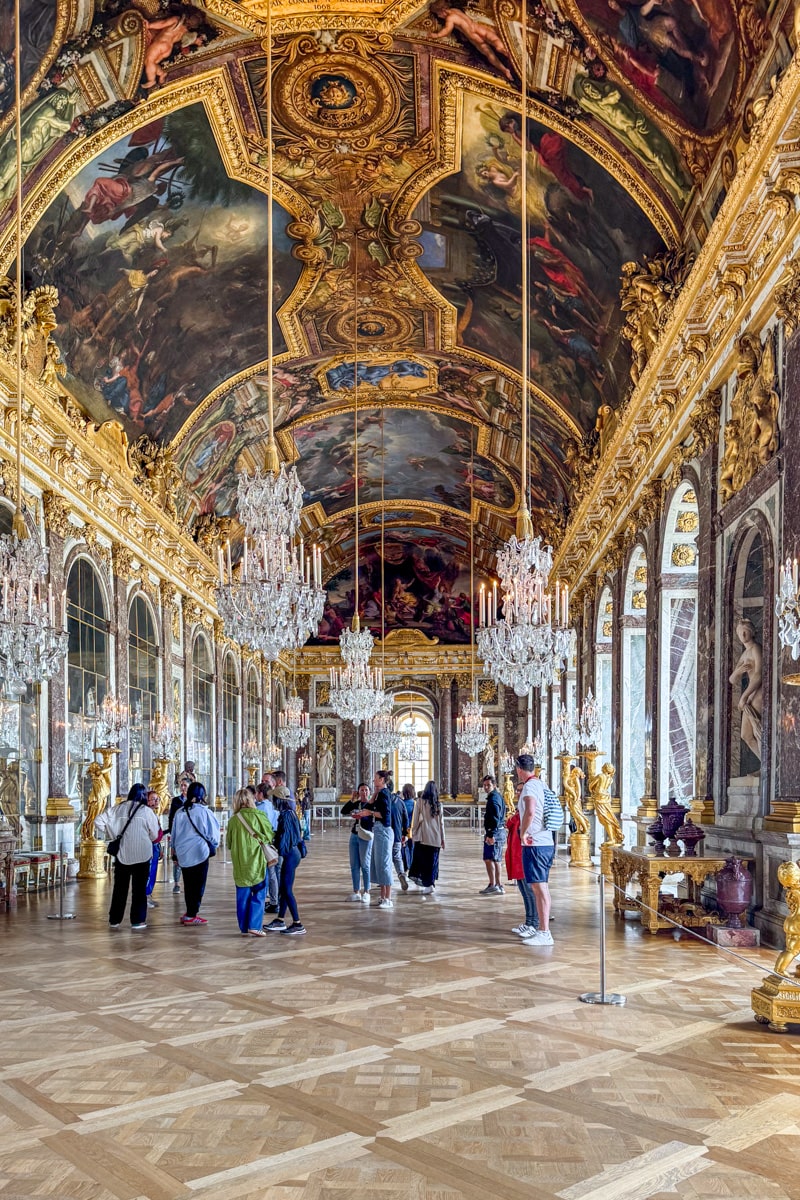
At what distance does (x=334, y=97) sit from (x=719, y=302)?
6.01m

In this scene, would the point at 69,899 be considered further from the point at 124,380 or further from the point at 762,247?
the point at 762,247

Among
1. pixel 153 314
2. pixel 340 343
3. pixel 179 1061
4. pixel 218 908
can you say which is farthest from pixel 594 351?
pixel 179 1061

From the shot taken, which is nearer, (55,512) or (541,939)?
(541,939)

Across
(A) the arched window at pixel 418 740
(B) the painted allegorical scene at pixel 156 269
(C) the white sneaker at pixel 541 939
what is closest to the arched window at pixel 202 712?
(B) the painted allegorical scene at pixel 156 269

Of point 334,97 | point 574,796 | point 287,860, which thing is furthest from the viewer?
point 574,796

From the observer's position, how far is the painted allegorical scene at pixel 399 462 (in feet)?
84.9

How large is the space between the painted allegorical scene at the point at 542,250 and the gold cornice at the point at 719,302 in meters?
1.46

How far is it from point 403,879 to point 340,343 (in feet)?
38.3

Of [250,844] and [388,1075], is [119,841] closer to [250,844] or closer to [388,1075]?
[250,844]

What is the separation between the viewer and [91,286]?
49.6ft

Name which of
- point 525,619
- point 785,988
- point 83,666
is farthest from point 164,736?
point 785,988

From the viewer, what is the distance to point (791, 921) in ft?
20.6

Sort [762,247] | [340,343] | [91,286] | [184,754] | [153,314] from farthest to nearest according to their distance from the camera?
[184,754] < [340,343] < [153,314] < [91,286] < [762,247]

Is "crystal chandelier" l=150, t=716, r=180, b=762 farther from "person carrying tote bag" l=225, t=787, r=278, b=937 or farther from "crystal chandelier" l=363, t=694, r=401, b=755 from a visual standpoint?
"person carrying tote bag" l=225, t=787, r=278, b=937
